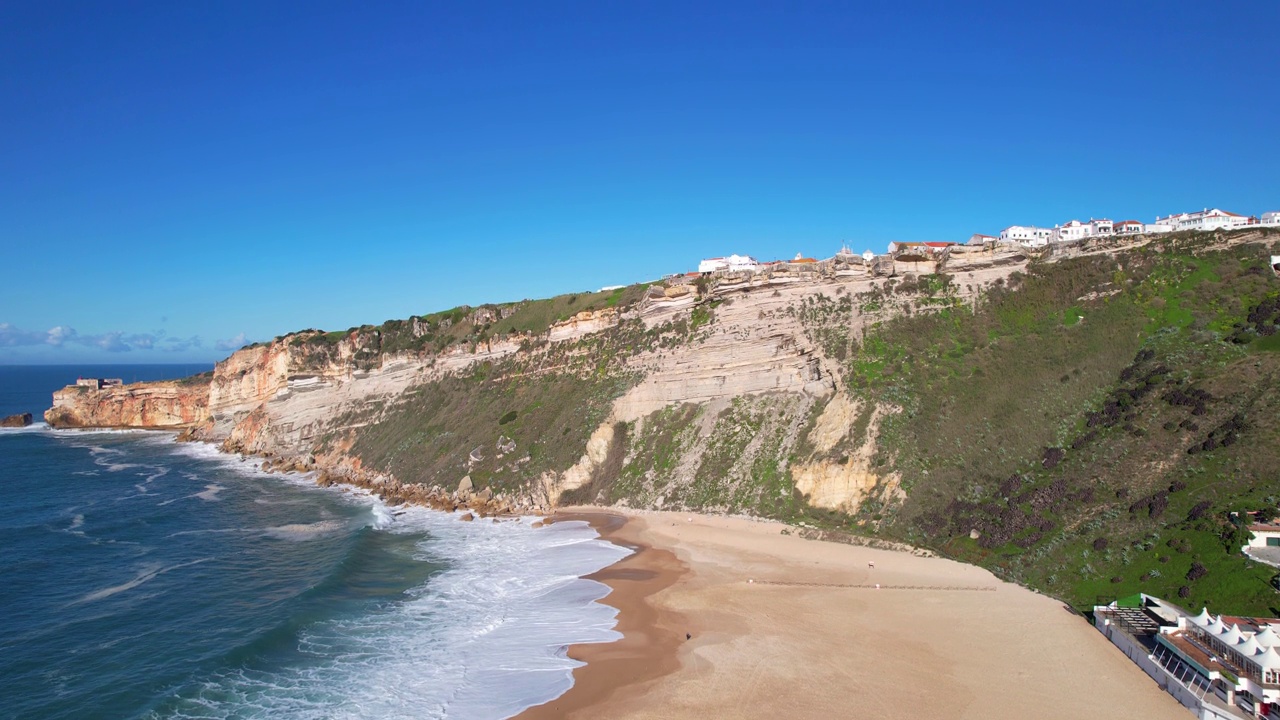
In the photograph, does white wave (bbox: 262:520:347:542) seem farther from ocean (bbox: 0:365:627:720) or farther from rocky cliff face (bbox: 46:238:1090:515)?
rocky cliff face (bbox: 46:238:1090:515)

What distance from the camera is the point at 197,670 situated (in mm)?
23453

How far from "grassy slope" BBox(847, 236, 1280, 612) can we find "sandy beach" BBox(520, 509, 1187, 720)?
3.12m

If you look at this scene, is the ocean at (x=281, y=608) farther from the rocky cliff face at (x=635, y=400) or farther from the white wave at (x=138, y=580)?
the rocky cliff face at (x=635, y=400)

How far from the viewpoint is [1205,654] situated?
19922 millimetres

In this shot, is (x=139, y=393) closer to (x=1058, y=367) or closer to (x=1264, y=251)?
(x=1058, y=367)

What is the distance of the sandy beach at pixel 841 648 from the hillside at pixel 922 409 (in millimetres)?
3204

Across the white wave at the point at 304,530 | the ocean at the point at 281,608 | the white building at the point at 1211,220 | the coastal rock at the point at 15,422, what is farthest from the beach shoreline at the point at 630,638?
the coastal rock at the point at 15,422

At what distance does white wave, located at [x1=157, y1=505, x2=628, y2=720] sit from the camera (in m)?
21.1

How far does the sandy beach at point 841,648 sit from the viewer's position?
66.6 feet

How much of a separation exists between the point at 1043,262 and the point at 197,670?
51876mm

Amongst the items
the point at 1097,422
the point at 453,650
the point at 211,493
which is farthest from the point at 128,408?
the point at 1097,422

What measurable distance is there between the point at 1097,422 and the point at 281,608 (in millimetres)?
38647

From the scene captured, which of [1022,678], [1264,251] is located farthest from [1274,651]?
[1264,251]

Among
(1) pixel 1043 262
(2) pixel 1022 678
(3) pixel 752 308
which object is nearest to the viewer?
(2) pixel 1022 678
